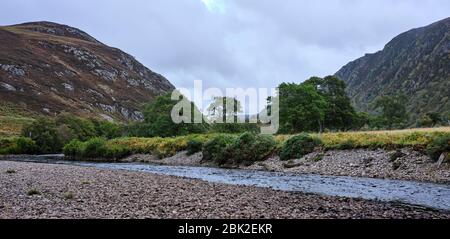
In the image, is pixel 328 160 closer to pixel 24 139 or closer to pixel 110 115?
pixel 24 139

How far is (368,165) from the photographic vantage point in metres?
36.7

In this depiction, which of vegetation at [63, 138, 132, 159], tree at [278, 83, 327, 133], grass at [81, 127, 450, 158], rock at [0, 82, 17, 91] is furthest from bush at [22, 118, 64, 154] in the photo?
rock at [0, 82, 17, 91]

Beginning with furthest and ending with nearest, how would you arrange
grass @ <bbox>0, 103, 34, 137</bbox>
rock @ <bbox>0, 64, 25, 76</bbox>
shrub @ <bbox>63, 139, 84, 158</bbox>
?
rock @ <bbox>0, 64, 25, 76</bbox>
grass @ <bbox>0, 103, 34, 137</bbox>
shrub @ <bbox>63, 139, 84, 158</bbox>

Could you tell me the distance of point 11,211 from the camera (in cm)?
1495

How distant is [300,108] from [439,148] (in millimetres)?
43263

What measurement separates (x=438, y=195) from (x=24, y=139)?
281 feet

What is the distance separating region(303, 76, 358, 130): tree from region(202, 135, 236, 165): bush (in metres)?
33.5

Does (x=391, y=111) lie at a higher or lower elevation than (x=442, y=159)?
higher

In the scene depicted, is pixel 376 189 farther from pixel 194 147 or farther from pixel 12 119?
pixel 12 119

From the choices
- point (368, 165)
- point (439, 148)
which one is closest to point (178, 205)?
point (368, 165)

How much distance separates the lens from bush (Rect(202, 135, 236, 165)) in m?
52.0

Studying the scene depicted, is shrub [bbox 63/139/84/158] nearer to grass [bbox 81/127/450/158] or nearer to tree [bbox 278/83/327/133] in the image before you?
grass [bbox 81/127/450/158]

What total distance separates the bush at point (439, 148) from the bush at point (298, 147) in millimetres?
13963

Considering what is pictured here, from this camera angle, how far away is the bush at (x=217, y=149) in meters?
52.0
